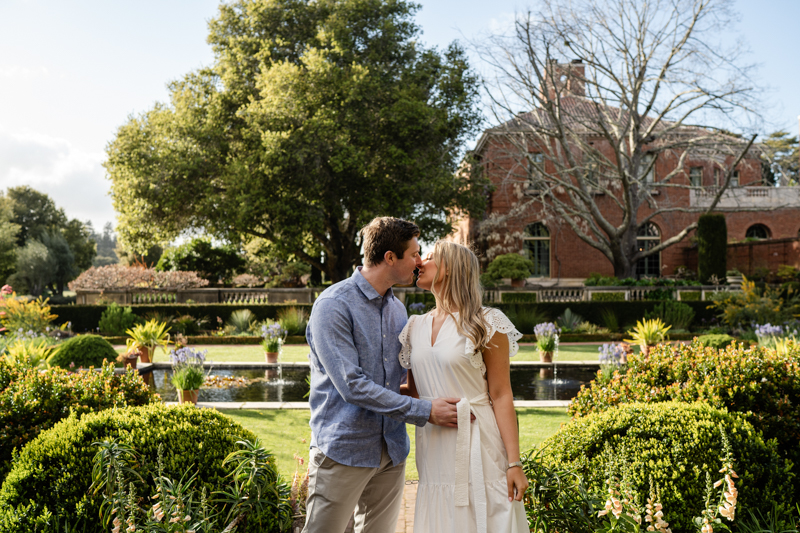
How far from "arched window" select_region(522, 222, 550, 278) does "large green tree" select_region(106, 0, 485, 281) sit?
23.3ft

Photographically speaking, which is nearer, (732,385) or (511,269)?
(732,385)

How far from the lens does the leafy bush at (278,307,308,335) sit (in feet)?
48.2

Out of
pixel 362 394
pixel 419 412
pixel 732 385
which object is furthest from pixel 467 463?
pixel 732 385

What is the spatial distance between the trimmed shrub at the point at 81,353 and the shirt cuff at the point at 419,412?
23.1 ft

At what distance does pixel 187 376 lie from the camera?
6.82 meters

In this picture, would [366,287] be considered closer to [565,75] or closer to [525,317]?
[525,317]

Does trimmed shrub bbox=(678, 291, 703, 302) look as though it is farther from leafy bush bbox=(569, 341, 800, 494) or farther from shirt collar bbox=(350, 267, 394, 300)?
shirt collar bbox=(350, 267, 394, 300)

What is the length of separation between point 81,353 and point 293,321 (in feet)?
23.6

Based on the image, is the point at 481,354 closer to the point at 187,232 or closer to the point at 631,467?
the point at 631,467

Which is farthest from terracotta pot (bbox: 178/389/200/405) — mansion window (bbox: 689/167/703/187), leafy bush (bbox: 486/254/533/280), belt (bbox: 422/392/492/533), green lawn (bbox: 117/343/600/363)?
mansion window (bbox: 689/167/703/187)

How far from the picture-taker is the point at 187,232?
71.3 ft

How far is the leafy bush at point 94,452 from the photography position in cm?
271

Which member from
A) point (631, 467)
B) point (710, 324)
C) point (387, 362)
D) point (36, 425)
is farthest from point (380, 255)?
point (710, 324)

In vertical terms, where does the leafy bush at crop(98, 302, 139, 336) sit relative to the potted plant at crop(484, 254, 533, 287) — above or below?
below
